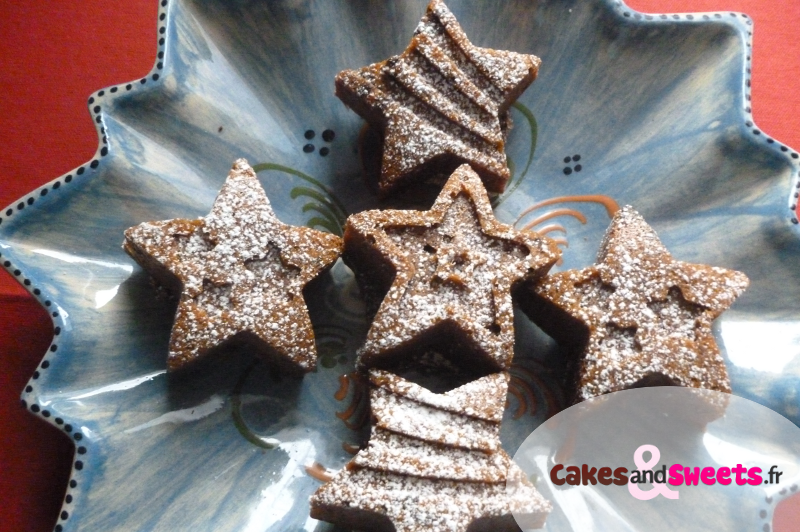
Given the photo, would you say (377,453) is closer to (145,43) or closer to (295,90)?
(295,90)

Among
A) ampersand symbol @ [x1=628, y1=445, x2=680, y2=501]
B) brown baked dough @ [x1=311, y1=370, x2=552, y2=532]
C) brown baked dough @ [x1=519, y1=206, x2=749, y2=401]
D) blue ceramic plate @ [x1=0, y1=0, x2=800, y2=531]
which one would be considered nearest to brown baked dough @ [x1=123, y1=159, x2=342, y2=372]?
blue ceramic plate @ [x1=0, y1=0, x2=800, y2=531]

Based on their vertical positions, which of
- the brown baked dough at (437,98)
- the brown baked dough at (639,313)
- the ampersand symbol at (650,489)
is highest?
the brown baked dough at (437,98)

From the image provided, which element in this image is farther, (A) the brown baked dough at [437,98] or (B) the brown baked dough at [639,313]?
(A) the brown baked dough at [437,98]

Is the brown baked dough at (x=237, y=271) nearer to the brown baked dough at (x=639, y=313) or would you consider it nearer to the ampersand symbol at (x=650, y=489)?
the brown baked dough at (x=639, y=313)

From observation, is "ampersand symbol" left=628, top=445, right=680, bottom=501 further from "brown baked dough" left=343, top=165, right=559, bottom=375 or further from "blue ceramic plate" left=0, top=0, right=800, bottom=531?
"brown baked dough" left=343, top=165, right=559, bottom=375

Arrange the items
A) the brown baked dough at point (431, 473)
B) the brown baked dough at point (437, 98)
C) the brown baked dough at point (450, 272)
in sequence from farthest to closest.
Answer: the brown baked dough at point (437, 98), the brown baked dough at point (450, 272), the brown baked dough at point (431, 473)

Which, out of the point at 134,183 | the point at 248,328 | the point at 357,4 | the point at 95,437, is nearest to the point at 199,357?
the point at 248,328

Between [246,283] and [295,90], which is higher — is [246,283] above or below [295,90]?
below

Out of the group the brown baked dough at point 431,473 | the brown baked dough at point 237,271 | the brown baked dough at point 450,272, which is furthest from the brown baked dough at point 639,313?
the brown baked dough at point 237,271
